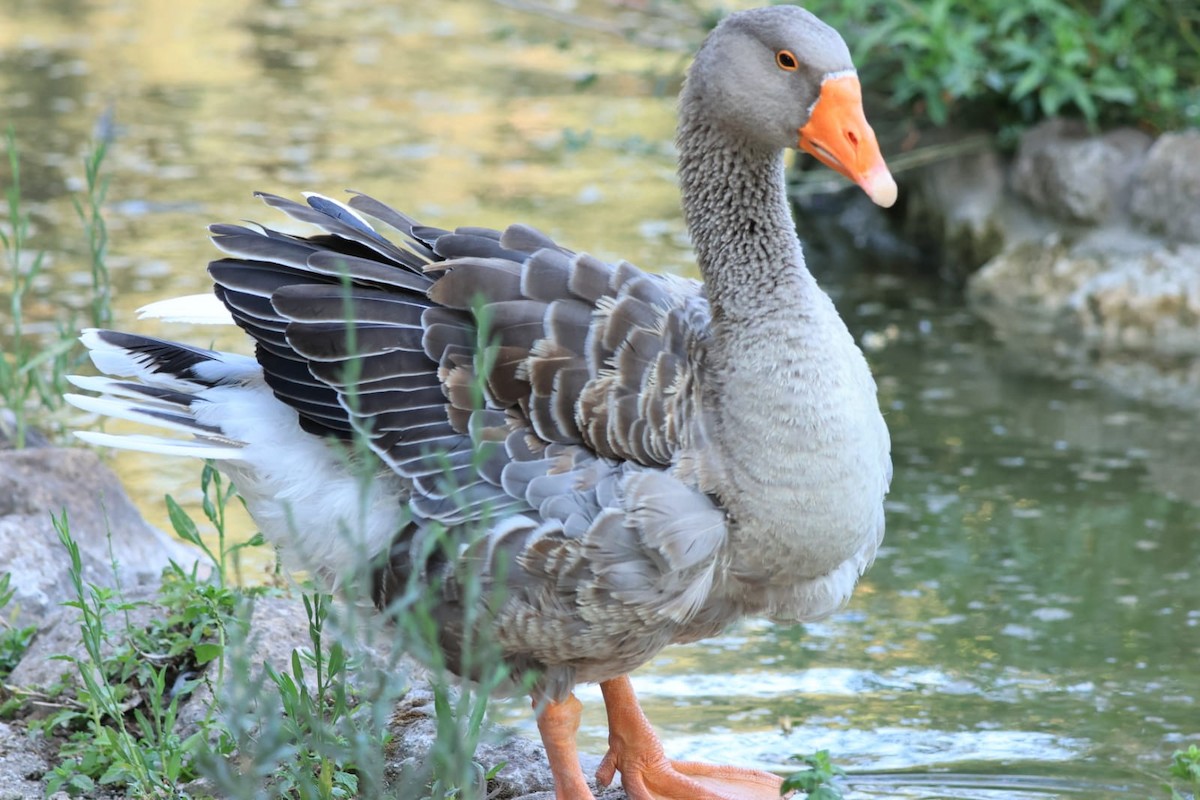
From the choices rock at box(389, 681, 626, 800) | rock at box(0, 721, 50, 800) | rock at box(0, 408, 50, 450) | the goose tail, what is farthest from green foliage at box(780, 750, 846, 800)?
rock at box(0, 408, 50, 450)

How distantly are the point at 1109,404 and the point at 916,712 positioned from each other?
3003mm

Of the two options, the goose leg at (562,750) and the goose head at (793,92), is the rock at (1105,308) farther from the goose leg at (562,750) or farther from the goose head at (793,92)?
the goose leg at (562,750)

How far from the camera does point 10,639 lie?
4.19m

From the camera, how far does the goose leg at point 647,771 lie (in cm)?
399

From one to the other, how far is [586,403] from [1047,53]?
5.53m

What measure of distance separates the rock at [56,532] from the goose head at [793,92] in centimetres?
220

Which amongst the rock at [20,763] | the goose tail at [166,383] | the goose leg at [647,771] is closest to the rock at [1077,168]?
the goose leg at [647,771]

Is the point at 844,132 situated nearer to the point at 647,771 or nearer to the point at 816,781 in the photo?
the point at 816,781

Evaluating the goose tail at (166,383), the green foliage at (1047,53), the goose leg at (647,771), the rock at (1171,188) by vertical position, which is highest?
the green foliage at (1047,53)

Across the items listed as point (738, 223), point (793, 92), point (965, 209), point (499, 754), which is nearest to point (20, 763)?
point (499, 754)

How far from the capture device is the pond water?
15.4 feet

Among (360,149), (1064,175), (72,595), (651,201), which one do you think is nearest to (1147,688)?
(72,595)

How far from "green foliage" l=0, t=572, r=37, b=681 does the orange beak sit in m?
2.45

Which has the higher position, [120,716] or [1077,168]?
[1077,168]
